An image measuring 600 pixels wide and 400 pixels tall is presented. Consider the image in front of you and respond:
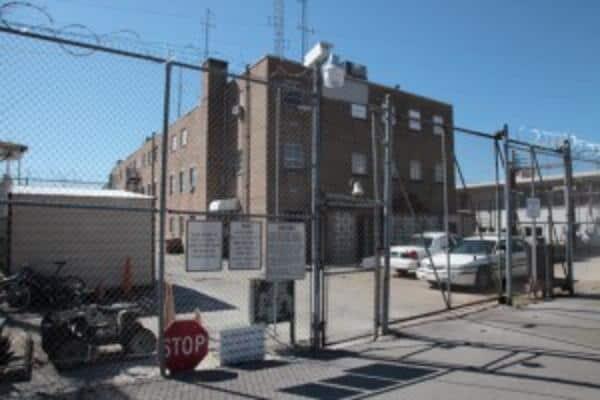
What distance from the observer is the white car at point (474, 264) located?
14281mm

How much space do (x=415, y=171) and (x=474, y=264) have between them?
18.3 m

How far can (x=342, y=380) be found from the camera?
5797 mm

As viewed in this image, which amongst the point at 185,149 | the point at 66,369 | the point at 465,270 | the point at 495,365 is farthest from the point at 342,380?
the point at 185,149

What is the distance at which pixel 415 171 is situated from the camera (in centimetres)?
3203

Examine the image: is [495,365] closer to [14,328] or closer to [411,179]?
[14,328]

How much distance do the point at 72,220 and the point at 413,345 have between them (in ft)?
31.6

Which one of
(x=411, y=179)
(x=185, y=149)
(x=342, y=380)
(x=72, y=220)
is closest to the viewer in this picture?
(x=342, y=380)

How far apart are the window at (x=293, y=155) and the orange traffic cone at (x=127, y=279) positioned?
8882mm

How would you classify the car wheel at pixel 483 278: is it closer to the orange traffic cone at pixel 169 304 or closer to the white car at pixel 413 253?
the white car at pixel 413 253

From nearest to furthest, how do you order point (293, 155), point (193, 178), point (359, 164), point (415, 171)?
point (293, 155), point (359, 164), point (415, 171), point (193, 178)

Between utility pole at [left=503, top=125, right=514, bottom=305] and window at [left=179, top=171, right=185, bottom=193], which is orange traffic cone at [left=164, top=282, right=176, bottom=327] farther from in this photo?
window at [left=179, top=171, right=185, bottom=193]

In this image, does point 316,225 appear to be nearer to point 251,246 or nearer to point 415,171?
point 251,246

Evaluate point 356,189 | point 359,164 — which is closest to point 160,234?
point 356,189

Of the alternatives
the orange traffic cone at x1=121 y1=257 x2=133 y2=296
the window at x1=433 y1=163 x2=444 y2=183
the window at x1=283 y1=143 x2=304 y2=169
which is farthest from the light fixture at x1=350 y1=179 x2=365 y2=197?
the orange traffic cone at x1=121 y1=257 x2=133 y2=296
